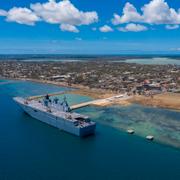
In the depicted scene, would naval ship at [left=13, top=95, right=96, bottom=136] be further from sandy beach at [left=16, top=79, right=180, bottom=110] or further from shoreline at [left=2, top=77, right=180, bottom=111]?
shoreline at [left=2, top=77, right=180, bottom=111]

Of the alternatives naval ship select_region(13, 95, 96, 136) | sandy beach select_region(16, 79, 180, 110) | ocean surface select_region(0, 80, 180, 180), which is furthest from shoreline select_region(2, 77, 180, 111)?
naval ship select_region(13, 95, 96, 136)

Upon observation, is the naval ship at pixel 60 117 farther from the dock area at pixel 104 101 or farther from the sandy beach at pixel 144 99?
the sandy beach at pixel 144 99

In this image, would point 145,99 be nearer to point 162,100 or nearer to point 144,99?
point 144,99

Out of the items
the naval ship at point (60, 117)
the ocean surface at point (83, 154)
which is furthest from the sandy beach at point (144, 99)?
the naval ship at point (60, 117)

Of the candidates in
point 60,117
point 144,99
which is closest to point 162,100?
point 144,99

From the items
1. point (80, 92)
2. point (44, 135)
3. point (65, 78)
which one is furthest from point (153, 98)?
point (65, 78)

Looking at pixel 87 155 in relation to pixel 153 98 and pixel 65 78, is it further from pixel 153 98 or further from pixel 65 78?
pixel 65 78
